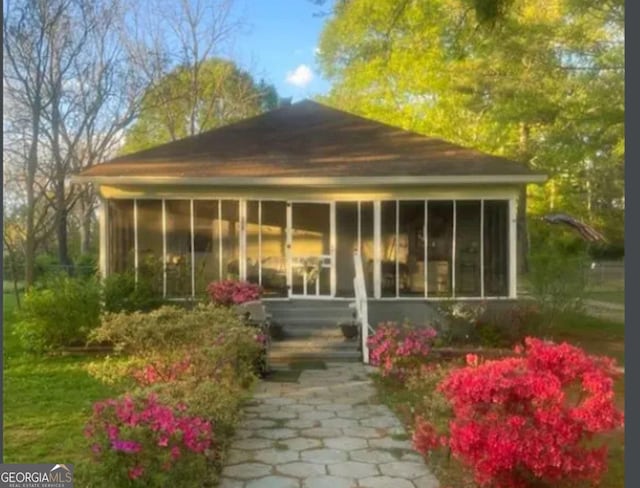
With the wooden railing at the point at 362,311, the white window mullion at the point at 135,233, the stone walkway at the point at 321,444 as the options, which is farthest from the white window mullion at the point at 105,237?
the stone walkway at the point at 321,444

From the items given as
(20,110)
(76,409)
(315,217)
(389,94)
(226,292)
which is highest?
(389,94)

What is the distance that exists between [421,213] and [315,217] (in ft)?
6.76

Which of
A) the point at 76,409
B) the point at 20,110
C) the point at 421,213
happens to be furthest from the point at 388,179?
the point at 20,110

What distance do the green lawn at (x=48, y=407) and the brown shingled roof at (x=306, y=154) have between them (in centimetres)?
369

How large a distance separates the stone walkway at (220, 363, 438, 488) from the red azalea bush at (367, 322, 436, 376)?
0.44m

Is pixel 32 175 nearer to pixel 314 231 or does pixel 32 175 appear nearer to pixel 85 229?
pixel 85 229

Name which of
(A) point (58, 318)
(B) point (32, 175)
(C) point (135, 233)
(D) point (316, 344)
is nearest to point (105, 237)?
(C) point (135, 233)

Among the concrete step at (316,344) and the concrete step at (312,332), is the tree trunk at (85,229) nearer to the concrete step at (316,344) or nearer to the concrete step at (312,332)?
the concrete step at (312,332)

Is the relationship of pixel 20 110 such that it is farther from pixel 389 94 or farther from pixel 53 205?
pixel 389 94

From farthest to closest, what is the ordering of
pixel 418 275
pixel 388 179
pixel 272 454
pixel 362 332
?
pixel 418 275
pixel 388 179
pixel 362 332
pixel 272 454

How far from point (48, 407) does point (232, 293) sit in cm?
394

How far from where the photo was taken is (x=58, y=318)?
10109 millimetres

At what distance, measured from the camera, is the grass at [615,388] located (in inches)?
183

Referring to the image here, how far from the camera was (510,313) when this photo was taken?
1041 cm
